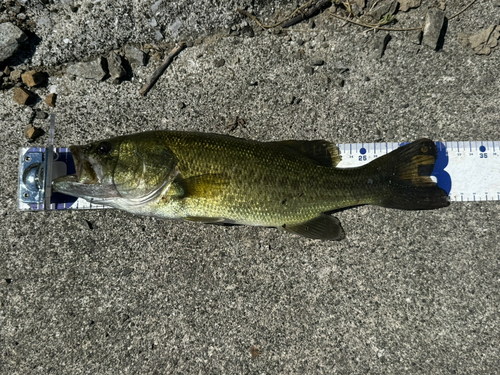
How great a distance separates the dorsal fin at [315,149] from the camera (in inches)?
97.2

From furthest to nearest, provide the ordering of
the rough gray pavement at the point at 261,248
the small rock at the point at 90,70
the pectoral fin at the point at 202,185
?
1. the small rock at the point at 90,70
2. the rough gray pavement at the point at 261,248
3. the pectoral fin at the point at 202,185

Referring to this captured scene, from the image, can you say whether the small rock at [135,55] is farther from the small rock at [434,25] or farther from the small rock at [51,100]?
the small rock at [434,25]

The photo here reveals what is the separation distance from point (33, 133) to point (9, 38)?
0.87 metres

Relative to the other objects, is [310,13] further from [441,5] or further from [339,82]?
[441,5]

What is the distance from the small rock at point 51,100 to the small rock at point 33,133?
0.83ft

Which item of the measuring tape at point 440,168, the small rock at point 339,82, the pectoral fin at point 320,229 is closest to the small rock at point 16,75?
the measuring tape at point 440,168

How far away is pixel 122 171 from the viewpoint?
86.5 inches

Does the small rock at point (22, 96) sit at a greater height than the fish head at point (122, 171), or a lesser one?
greater

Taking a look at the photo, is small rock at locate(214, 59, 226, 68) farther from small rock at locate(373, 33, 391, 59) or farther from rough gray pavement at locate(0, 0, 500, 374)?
small rock at locate(373, 33, 391, 59)

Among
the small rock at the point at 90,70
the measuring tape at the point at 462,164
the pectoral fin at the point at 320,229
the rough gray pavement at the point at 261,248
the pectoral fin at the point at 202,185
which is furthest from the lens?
the small rock at the point at 90,70

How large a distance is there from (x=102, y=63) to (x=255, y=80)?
4.70ft

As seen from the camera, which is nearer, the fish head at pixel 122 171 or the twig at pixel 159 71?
the fish head at pixel 122 171

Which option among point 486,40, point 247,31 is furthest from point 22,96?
point 486,40

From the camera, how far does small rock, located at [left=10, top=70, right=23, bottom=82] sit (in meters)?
2.80
